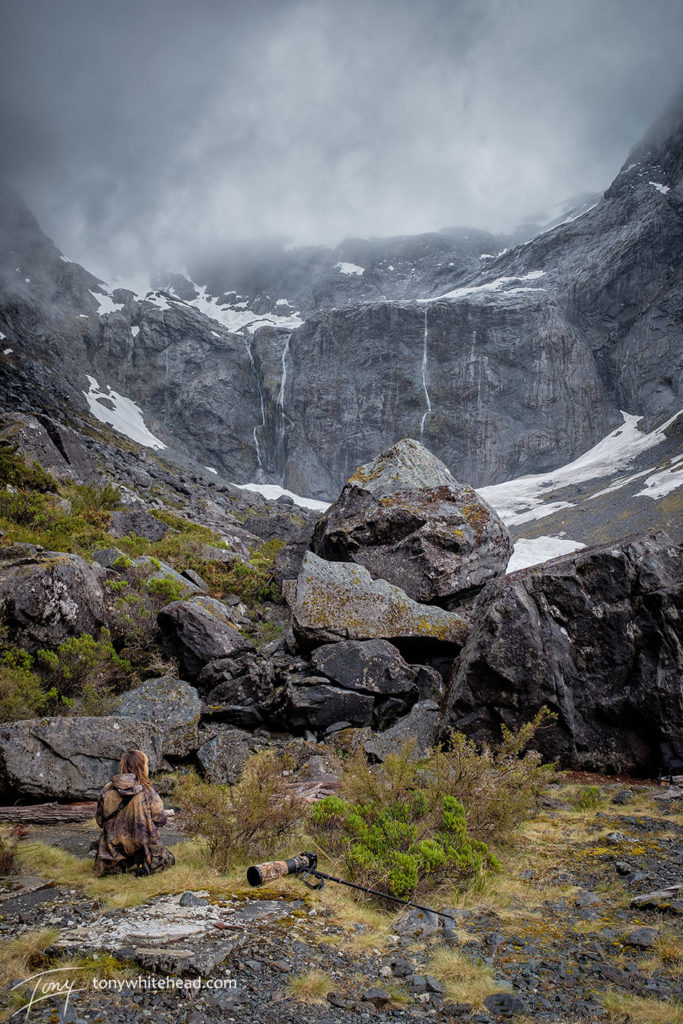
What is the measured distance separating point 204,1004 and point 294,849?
3147 mm

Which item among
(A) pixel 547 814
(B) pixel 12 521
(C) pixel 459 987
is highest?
(B) pixel 12 521

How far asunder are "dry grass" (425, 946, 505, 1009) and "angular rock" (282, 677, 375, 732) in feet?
21.3

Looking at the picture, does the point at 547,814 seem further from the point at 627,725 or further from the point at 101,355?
the point at 101,355

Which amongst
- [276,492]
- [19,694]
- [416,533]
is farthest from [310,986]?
[276,492]

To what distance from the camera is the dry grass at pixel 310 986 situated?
3381 mm

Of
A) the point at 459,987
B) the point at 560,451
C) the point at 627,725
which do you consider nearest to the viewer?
the point at 459,987

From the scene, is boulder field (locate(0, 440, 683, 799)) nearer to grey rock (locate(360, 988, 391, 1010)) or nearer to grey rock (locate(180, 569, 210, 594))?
grey rock (locate(180, 569, 210, 594))

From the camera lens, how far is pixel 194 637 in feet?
37.8

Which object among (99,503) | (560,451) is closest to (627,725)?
(99,503)

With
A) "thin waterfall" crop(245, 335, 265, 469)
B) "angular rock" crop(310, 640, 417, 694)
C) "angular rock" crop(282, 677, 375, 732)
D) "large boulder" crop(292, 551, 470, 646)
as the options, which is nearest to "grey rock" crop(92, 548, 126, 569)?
"large boulder" crop(292, 551, 470, 646)

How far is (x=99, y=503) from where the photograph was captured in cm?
2417

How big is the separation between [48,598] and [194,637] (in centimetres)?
292

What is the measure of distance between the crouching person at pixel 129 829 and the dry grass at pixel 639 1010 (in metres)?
4.27

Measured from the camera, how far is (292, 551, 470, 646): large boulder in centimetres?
1182
